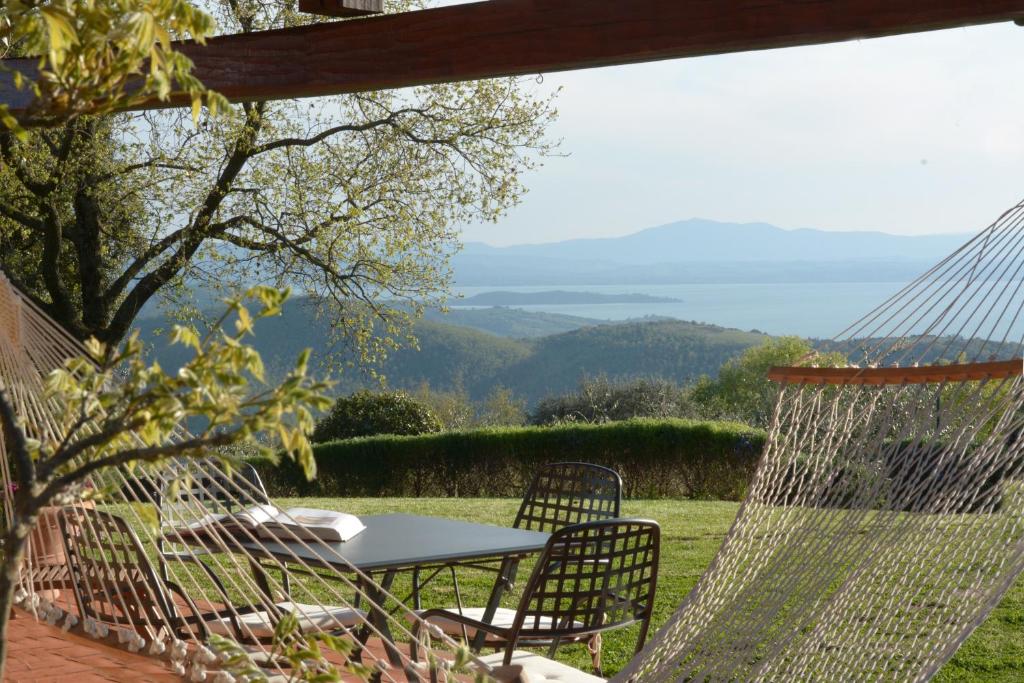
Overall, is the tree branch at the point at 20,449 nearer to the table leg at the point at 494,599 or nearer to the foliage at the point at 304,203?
the table leg at the point at 494,599

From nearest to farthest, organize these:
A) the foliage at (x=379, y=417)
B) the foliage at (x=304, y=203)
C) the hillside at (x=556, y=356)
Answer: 1. the foliage at (x=304, y=203)
2. the foliage at (x=379, y=417)
3. the hillside at (x=556, y=356)

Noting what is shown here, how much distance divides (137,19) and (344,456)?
373 inches

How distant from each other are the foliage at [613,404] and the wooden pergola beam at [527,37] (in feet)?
30.0

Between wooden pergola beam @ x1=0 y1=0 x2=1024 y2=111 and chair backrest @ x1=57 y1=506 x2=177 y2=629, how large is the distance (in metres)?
1.25

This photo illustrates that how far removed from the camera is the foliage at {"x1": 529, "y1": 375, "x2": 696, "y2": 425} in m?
12.3

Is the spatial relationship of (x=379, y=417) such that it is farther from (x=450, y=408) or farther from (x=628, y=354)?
(x=628, y=354)

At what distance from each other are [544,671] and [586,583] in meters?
0.32

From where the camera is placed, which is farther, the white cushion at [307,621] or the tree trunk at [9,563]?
the white cushion at [307,621]

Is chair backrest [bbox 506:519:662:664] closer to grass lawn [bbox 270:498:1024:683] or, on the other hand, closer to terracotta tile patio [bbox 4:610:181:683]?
terracotta tile patio [bbox 4:610:181:683]

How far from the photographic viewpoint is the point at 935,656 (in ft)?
7.67

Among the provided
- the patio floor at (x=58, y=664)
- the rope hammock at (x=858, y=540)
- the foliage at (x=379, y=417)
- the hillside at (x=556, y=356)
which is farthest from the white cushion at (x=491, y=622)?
the hillside at (x=556, y=356)

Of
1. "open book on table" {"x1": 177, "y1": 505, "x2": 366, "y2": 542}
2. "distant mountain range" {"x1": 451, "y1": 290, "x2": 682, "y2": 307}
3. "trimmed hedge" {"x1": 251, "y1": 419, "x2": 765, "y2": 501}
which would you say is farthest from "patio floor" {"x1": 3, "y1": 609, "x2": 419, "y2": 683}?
"distant mountain range" {"x1": 451, "y1": 290, "x2": 682, "y2": 307}

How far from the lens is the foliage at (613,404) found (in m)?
12.3

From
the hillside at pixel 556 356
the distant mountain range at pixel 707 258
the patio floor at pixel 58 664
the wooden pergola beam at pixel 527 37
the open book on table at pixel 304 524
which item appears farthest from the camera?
the distant mountain range at pixel 707 258
